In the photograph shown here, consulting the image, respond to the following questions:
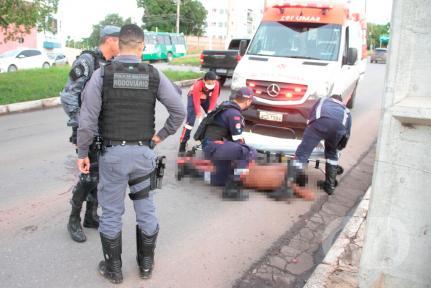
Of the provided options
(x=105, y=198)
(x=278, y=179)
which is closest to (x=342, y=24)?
(x=278, y=179)

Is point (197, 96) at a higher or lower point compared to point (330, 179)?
higher

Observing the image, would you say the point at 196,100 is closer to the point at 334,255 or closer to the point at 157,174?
the point at 157,174

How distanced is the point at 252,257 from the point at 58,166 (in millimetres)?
3574

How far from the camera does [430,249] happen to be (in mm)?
2908

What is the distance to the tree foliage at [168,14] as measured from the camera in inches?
3103

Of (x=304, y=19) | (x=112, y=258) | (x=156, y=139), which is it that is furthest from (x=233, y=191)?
(x=304, y=19)

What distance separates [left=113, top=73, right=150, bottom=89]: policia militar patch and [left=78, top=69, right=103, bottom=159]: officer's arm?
0.40 feet

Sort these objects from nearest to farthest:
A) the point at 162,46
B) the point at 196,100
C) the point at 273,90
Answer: the point at 196,100
the point at 273,90
the point at 162,46

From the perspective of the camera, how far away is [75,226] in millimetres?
4172

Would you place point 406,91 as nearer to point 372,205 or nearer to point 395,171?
point 395,171

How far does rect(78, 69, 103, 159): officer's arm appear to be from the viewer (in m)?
3.18

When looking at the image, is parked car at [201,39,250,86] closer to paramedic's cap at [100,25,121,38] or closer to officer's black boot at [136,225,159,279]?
paramedic's cap at [100,25,121,38]

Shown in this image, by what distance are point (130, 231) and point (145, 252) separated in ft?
2.92

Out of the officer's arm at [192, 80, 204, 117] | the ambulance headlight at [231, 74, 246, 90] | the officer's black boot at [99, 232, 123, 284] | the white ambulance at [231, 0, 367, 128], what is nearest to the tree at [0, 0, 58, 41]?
the white ambulance at [231, 0, 367, 128]
